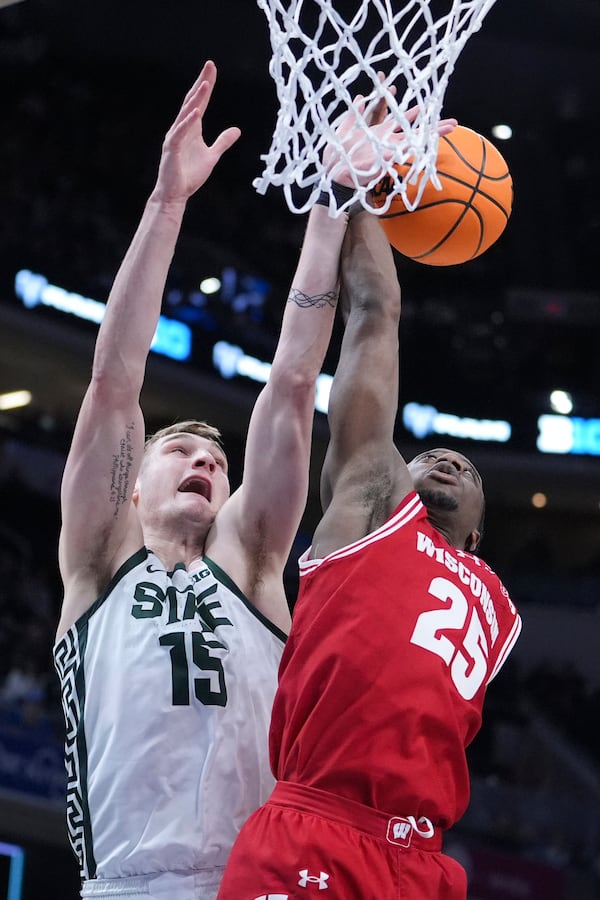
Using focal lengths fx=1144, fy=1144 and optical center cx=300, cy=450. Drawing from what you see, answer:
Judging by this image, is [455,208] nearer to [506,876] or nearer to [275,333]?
[506,876]

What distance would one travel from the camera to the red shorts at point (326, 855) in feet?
7.80

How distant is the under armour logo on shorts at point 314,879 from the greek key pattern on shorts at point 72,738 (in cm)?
70

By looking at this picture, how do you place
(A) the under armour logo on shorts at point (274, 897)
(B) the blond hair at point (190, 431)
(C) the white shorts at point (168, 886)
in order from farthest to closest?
1. (B) the blond hair at point (190, 431)
2. (C) the white shorts at point (168, 886)
3. (A) the under armour logo on shorts at point (274, 897)

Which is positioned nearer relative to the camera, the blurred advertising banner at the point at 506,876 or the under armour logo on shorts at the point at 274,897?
the under armour logo on shorts at the point at 274,897

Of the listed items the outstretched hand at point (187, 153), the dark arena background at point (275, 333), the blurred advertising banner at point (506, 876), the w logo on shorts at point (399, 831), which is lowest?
the blurred advertising banner at point (506, 876)

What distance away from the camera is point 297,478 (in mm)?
3123

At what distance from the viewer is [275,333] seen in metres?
13.6

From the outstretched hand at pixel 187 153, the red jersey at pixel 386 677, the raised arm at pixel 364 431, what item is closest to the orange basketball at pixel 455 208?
the raised arm at pixel 364 431

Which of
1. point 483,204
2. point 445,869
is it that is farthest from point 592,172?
point 445,869

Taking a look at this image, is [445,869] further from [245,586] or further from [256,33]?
[256,33]

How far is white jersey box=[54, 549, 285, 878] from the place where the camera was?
2742 millimetres

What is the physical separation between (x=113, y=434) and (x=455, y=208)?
42.0 inches

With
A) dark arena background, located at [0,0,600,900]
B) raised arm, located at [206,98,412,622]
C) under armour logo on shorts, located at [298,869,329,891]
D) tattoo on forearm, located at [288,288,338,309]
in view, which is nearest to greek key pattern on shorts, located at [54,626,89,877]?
raised arm, located at [206,98,412,622]

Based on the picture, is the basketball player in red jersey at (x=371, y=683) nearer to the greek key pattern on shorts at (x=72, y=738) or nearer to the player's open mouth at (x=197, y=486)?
the greek key pattern on shorts at (x=72, y=738)
